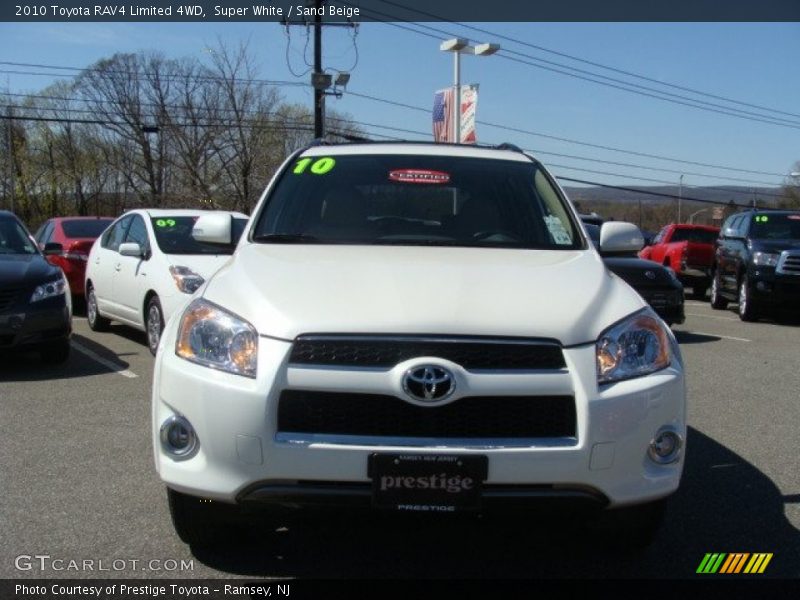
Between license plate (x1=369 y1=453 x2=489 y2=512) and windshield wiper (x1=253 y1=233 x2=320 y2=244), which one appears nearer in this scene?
license plate (x1=369 y1=453 x2=489 y2=512)

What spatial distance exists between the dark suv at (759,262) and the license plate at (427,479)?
495 inches

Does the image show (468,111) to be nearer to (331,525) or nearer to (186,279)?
(186,279)

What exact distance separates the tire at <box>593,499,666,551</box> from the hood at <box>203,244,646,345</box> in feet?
2.61

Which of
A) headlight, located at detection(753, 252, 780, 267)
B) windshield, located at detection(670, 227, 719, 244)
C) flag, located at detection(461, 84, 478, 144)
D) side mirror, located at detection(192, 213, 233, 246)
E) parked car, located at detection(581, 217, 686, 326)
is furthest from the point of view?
windshield, located at detection(670, 227, 719, 244)

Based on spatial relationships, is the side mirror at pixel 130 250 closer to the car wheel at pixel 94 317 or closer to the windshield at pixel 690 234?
the car wheel at pixel 94 317

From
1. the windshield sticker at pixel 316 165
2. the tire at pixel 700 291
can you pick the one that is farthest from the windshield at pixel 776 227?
the windshield sticker at pixel 316 165

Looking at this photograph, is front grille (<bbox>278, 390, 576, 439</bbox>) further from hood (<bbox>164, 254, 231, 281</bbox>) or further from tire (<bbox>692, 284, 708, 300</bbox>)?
tire (<bbox>692, 284, 708, 300</bbox>)

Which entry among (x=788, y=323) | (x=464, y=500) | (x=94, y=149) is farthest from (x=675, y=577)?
(x=94, y=149)

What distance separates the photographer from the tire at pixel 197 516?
3.71 m

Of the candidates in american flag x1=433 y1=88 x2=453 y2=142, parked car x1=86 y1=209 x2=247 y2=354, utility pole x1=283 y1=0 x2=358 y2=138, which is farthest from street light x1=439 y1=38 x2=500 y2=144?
parked car x1=86 y1=209 x2=247 y2=354

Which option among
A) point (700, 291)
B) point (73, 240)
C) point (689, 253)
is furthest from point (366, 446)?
point (700, 291)

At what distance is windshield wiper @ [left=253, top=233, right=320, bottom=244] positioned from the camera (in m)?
4.57

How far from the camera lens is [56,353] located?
906cm

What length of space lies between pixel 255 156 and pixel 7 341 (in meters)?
41.7
